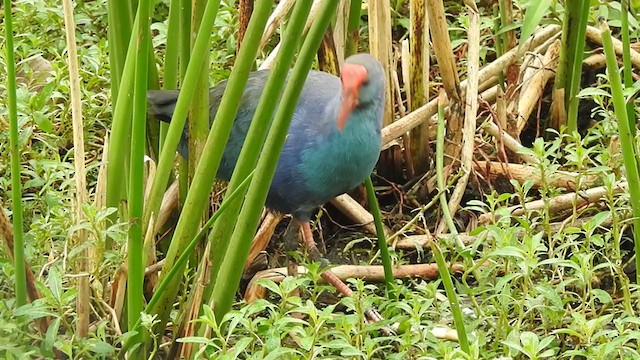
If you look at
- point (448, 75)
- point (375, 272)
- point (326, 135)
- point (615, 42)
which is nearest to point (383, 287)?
point (375, 272)

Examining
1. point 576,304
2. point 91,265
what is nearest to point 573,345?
point 576,304

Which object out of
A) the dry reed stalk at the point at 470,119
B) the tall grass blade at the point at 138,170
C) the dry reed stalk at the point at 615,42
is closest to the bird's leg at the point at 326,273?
the dry reed stalk at the point at 470,119

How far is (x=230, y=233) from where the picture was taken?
153 cm

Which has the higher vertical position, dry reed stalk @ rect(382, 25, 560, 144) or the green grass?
dry reed stalk @ rect(382, 25, 560, 144)

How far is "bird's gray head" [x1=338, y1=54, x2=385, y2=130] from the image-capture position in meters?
1.85

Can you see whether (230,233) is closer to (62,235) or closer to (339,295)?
(62,235)

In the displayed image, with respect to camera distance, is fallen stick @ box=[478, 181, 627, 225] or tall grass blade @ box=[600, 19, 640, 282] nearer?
tall grass blade @ box=[600, 19, 640, 282]

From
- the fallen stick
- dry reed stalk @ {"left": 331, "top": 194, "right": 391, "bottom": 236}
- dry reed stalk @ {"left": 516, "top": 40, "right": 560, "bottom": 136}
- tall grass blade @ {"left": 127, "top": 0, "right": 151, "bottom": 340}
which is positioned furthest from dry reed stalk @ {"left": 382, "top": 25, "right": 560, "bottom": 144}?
tall grass blade @ {"left": 127, "top": 0, "right": 151, "bottom": 340}

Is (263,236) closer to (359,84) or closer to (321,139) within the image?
(321,139)

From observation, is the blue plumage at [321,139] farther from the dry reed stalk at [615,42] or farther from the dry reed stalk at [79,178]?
the dry reed stalk at [615,42]

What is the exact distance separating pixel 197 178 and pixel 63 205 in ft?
1.63

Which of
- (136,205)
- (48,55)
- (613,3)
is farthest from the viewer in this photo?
(48,55)

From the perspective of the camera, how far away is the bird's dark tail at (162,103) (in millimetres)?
1867

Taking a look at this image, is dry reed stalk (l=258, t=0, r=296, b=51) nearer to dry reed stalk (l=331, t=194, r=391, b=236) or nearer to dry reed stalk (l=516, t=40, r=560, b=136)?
dry reed stalk (l=331, t=194, r=391, b=236)
